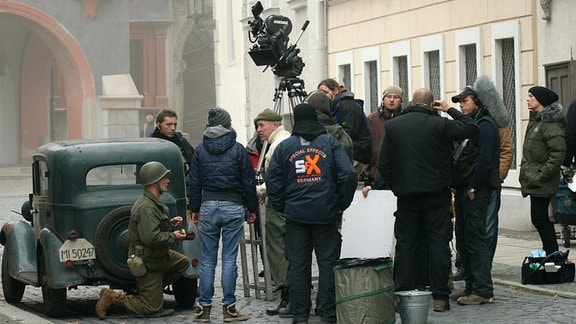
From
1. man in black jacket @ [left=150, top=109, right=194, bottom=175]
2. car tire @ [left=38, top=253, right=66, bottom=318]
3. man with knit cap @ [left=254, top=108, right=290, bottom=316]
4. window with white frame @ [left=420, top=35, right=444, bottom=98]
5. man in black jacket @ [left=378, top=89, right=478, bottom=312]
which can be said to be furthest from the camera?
window with white frame @ [left=420, top=35, right=444, bottom=98]

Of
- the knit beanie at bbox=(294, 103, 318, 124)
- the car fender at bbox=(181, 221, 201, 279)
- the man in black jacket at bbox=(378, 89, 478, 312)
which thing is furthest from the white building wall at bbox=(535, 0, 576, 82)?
the knit beanie at bbox=(294, 103, 318, 124)

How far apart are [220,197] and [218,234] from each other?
35cm

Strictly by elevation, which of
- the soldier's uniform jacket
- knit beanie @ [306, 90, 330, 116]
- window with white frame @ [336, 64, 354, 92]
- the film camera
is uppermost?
window with white frame @ [336, 64, 354, 92]

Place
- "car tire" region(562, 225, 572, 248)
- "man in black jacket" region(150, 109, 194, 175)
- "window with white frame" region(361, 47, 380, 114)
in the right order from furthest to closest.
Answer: "window with white frame" region(361, 47, 380, 114), "car tire" region(562, 225, 572, 248), "man in black jacket" region(150, 109, 194, 175)

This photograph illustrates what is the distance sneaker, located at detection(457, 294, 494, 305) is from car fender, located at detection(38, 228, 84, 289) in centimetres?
339

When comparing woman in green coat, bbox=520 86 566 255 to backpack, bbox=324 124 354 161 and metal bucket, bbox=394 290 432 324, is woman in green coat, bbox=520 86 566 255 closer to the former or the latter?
backpack, bbox=324 124 354 161

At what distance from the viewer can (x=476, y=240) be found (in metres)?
13.9

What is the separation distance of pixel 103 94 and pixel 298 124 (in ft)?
122

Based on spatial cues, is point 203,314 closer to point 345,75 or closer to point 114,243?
point 114,243

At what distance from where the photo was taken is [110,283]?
14.0 meters

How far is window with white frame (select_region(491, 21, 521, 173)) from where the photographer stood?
73.1 feet

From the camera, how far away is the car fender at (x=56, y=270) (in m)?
13.8

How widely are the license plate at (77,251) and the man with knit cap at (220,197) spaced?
1.02m

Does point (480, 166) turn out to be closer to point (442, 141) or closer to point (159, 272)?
point (442, 141)
